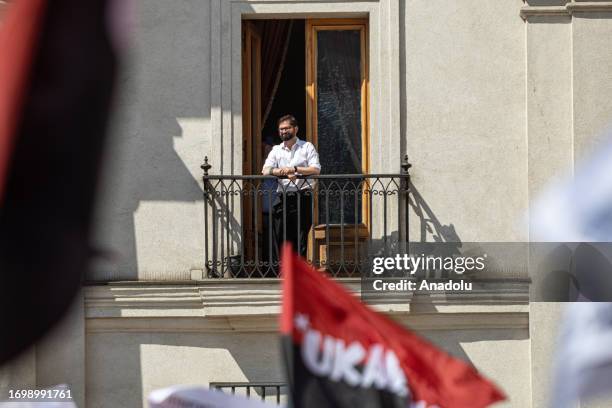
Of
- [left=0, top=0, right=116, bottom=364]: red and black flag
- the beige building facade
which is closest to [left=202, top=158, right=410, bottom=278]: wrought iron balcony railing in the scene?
the beige building facade

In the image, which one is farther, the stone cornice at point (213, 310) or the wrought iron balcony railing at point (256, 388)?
the wrought iron balcony railing at point (256, 388)

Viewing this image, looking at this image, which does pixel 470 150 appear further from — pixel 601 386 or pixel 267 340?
pixel 601 386

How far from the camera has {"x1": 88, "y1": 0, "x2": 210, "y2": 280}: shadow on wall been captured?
15.9 m

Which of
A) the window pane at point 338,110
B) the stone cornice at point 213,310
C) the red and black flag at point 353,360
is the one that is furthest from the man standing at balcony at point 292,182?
the red and black flag at point 353,360

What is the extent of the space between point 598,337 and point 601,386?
0.24 m

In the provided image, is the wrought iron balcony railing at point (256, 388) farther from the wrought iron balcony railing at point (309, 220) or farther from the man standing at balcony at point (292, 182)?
the man standing at balcony at point (292, 182)

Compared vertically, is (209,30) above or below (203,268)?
above

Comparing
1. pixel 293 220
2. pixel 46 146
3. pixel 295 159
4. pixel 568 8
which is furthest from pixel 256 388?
pixel 46 146

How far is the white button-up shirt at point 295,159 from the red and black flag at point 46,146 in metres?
11.7

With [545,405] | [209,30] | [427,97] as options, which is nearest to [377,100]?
[427,97]

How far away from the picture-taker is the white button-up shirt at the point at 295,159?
15555mm

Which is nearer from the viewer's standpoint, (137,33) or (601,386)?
(601,386)

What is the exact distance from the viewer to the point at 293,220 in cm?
1579

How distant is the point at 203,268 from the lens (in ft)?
51.9
